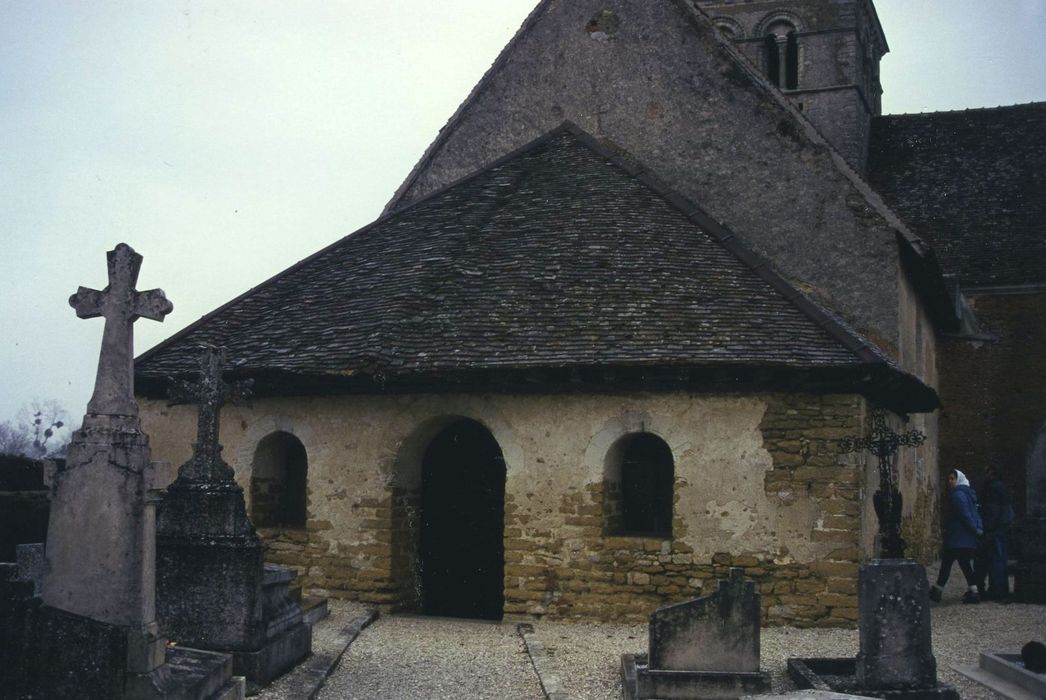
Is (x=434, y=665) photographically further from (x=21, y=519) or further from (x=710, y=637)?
(x=21, y=519)

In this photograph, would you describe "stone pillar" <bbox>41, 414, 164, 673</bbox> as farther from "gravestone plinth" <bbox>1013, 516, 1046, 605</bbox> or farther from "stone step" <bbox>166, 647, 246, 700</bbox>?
"gravestone plinth" <bbox>1013, 516, 1046, 605</bbox>

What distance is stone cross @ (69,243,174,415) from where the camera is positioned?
6.73 meters

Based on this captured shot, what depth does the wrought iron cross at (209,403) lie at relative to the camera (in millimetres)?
8703

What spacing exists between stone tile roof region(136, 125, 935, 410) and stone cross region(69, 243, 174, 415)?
482cm

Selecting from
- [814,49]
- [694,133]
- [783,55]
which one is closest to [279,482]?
[694,133]

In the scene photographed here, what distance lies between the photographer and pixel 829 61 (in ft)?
98.0

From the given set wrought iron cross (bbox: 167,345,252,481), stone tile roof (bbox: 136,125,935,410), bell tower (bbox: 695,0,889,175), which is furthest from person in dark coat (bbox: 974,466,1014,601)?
bell tower (bbox: 695,0,889,175)

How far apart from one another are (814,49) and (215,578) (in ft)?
85.4

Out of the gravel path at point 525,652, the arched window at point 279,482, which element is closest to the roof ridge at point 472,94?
the arched window at point 279,482

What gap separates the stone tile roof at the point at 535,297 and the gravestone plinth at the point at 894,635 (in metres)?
3.41

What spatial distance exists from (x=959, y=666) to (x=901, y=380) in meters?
3.44

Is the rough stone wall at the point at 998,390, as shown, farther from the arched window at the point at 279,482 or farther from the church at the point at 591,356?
the arched window at the point at 279,482

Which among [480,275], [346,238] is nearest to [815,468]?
[480,275]

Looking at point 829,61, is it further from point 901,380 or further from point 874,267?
point 901,380
